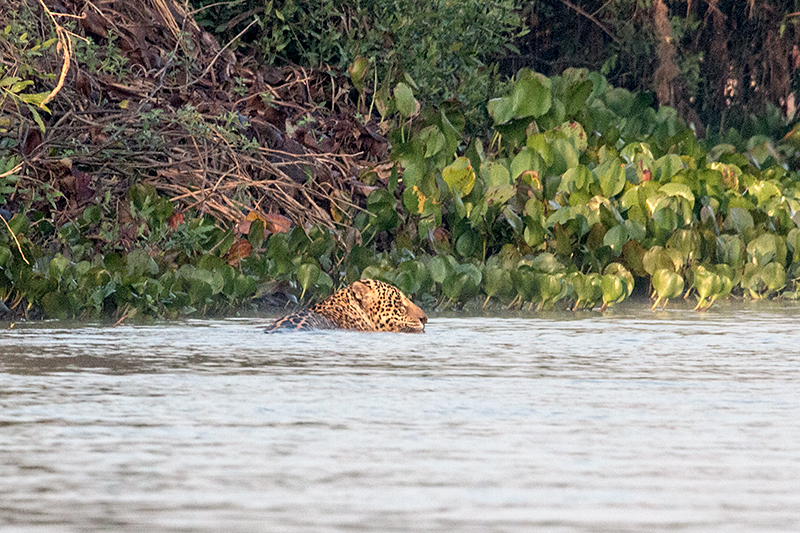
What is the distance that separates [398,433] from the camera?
178 inches

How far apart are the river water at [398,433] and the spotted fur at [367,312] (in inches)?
22.3

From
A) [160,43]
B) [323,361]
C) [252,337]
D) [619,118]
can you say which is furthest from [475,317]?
[619,118]

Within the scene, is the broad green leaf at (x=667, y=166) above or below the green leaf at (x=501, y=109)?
below

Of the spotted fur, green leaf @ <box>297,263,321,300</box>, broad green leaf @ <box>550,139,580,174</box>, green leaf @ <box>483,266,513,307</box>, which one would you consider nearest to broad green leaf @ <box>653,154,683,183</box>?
broad green leaf @ <box>550,139,580,174</box>

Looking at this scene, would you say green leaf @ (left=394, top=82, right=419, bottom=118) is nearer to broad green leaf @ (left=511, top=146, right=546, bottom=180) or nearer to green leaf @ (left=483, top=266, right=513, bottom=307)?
broad green leaf @ (left=511, top=146, right=546, bottom=180)

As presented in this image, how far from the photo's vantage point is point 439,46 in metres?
13.5

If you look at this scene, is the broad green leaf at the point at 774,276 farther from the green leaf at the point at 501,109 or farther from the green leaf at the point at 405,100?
the green leaf at the point at 405,100

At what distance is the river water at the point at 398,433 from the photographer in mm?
3375

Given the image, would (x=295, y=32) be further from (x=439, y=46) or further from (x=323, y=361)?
(x=323, y=361)

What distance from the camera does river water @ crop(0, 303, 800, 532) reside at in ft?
11.1

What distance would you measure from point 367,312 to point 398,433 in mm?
4020

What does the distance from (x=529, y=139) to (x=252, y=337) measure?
5.37 m

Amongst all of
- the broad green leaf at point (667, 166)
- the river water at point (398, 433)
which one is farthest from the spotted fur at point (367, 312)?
the broad green leaf at point (667, 166)

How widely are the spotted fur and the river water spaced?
57 centimetres
